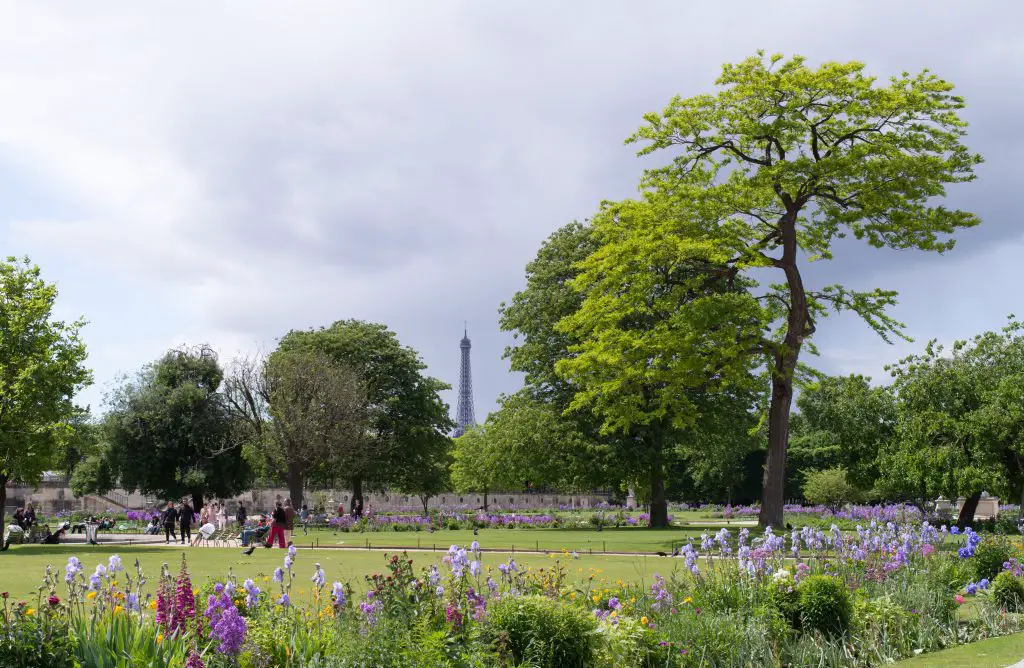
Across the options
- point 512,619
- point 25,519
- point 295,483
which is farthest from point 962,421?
point 25,519

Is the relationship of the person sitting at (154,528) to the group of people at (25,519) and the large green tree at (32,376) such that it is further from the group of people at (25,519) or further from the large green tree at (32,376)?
the large green tree at (32,376)

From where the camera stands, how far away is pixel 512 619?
25.2 feet

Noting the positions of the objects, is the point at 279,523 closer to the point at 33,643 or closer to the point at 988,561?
the point at 988,561

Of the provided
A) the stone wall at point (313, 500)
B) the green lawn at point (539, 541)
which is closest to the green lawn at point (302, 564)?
the green lawn at point (539, 541)

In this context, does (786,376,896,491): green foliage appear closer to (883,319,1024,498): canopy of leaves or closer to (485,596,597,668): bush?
(883,319,1024,498): canopy of leaves

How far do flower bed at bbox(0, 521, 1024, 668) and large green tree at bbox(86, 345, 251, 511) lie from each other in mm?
46156

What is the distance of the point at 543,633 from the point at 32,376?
29.1 metres

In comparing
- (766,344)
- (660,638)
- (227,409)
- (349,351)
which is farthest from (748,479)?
(660,638)

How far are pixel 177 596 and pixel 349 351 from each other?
4952 centimetres

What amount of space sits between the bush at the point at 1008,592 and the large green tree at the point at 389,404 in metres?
42.8

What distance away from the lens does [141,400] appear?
55000 millimetres

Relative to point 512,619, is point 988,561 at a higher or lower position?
lower

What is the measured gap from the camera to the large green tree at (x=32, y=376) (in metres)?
31.7

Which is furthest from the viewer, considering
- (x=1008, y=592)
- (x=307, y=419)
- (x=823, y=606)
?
(x=307, y=419)
